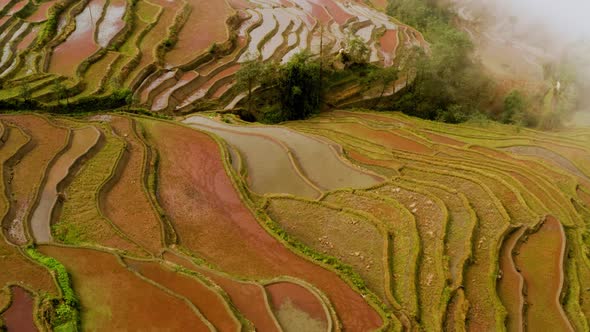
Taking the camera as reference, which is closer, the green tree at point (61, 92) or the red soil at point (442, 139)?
the green tree at point (61, 92)

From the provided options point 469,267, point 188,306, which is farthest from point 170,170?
point 469,267

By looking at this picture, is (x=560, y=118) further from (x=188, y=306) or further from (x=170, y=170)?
(x=188, y=306)

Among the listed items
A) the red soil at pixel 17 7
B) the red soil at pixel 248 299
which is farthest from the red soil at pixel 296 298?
the red soil at pixel 17 7

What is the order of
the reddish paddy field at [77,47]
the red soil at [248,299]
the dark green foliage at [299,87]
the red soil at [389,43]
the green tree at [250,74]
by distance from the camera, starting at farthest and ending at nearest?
1. the red soil at [389,43]
2. the dark green foliage at [299,87]
3. the reddish paddy field at [77,47]
4. the green tree at [250,74]
5. the red soil at [248,299]

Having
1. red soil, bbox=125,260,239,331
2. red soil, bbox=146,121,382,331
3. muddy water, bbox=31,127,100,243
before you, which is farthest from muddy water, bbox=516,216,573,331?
muddy water, bbox=31,127,100,243

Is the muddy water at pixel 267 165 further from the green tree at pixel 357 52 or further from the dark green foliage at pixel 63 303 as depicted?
the green tree at pixel 357 52

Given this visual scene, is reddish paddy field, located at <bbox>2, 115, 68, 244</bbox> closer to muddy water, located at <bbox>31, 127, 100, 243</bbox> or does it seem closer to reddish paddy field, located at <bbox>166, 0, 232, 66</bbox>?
muddy water, located at <bbox>31, 127, 100, 243</bbox>

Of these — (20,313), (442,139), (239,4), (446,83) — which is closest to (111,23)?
(239,4)
